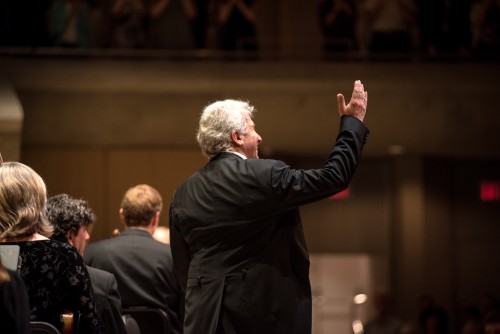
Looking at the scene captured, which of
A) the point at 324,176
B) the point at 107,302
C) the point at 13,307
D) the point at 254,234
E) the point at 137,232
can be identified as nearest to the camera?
the point at 13,307

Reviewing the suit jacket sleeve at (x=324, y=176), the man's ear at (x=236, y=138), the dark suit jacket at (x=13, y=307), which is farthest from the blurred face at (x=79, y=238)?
the dark suit jacket at (x=13, y=307)

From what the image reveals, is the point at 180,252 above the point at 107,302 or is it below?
above

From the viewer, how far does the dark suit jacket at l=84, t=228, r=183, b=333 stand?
449 centimetres

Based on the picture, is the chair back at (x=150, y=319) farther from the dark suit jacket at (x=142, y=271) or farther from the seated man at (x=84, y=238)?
the seated man at (x=84, y=238)

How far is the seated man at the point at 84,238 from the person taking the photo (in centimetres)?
378

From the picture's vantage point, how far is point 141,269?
4.50m

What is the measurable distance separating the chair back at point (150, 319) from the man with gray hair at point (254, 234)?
1171 mm

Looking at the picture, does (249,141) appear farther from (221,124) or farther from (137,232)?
(137,232)

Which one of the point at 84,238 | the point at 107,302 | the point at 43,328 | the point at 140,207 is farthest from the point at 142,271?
the point at 43,328

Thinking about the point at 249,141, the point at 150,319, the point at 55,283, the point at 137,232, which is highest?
the point at 249,141

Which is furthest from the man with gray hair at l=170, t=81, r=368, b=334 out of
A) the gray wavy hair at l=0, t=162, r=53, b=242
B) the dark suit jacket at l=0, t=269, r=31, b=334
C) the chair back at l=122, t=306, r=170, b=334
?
the chair back at l=122, t=306, r=170, b=334

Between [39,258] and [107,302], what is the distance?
79 centimetres

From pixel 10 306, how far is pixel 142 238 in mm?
2216

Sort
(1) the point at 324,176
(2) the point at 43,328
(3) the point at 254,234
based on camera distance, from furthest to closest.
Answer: (3) the point at 254,234 < (1) the point at 324,176 < (2) the point at 43,328
